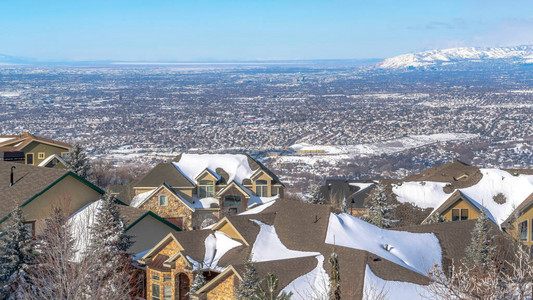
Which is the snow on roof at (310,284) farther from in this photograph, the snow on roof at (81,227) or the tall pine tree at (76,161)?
the tall pine tree at (76,161)

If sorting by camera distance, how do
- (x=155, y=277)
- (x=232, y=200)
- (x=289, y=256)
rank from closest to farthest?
(x=289, y=256), (x=155, y=277), (x=232, y=200)

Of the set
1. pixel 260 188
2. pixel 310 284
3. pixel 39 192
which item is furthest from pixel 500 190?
pixel 39 192

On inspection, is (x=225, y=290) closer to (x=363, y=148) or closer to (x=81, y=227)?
(x=81, y=227)

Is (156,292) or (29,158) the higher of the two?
(29,158)

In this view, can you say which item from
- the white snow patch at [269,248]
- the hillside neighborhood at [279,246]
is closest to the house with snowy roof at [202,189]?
the hillside neighborhood at [279,246]

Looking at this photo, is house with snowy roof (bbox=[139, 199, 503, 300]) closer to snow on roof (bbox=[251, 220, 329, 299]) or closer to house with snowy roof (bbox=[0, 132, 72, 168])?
snow on roof (bbox=[251, 220, 329, 299])

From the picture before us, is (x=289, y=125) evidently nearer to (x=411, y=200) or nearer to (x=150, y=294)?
(x=411, y=200)

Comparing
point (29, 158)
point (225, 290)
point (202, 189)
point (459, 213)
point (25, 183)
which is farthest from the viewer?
point (29, 158)
